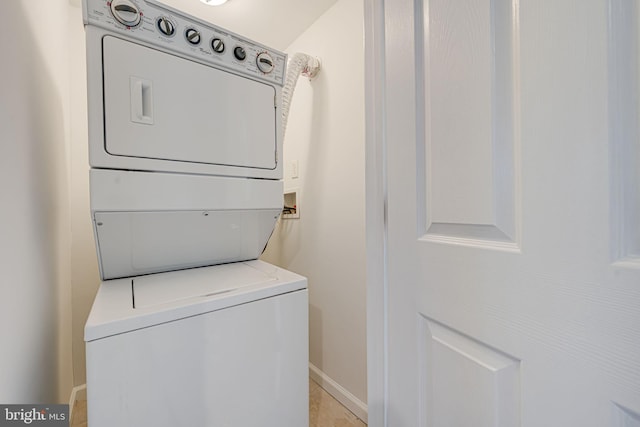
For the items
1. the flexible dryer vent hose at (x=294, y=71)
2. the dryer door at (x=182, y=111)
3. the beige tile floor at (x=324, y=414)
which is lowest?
the beige tile floor at (x=324, y=414)

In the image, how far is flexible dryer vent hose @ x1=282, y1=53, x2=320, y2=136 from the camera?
200 cm

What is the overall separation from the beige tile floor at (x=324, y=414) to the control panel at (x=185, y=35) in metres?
2.17

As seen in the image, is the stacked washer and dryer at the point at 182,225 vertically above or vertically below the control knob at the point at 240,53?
below

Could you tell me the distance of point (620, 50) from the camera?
1.36 feet

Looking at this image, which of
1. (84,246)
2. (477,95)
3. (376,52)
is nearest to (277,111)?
(376,52)

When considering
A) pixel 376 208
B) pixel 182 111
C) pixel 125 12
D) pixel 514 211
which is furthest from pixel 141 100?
pixel 514 211

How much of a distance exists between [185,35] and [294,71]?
3.17 feet

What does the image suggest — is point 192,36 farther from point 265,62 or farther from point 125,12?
point 265,62

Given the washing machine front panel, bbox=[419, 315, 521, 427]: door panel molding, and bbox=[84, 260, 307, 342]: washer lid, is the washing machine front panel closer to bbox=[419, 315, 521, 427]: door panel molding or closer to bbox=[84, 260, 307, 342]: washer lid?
bbox=[84, 260, 307, 342]: washer lid

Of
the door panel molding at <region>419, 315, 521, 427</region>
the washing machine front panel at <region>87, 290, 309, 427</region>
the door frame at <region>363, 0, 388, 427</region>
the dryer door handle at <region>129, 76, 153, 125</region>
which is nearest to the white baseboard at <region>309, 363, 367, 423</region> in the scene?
the washing machine front panel at <region>87, 290, 309, 427</region>

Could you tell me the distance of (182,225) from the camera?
1.33m

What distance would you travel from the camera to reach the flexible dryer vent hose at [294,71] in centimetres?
200

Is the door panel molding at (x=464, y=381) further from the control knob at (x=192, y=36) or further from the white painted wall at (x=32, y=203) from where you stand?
the control knob at (x=192, y=36)

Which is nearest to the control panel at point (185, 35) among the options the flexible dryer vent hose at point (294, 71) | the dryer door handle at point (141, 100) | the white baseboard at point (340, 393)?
the dryer door handle at point (141, 100)
